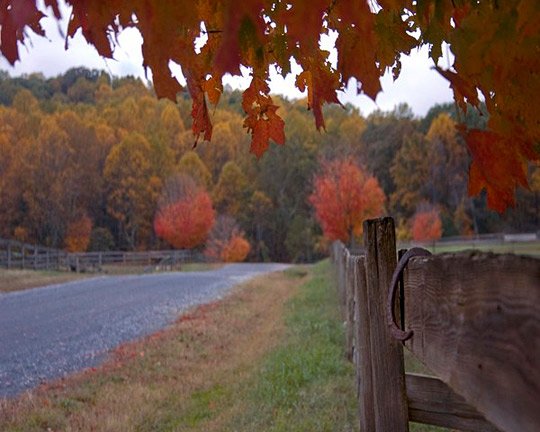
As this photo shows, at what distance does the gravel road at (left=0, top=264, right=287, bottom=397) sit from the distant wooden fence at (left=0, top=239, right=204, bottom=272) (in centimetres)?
1152

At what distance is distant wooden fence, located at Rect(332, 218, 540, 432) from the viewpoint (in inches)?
49.0

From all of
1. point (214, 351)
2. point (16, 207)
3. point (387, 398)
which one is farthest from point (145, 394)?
point (16, 207)

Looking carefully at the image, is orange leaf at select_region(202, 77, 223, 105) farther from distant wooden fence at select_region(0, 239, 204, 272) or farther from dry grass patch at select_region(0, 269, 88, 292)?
distant wooden fence at select_region(0, 239, 204, 272)

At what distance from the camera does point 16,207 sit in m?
58.5

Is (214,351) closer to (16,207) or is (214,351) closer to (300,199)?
(16,207)

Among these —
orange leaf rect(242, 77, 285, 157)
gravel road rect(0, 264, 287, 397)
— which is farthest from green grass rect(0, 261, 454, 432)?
orange leaf rect(242, 77, 285, 157)

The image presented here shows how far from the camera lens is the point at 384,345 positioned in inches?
120

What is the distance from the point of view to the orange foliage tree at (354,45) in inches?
55.8

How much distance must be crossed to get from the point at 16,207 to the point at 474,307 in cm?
6133

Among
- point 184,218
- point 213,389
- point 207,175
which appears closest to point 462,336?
point 213,389

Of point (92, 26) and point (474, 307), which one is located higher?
point (92, 26)

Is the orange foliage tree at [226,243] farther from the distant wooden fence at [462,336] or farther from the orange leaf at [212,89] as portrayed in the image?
the orange leaf at [212,89]

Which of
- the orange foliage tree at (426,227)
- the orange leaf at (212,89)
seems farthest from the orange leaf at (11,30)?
the orange foliage tree at (426,227)

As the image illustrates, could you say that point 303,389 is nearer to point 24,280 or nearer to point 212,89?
point 212,89
